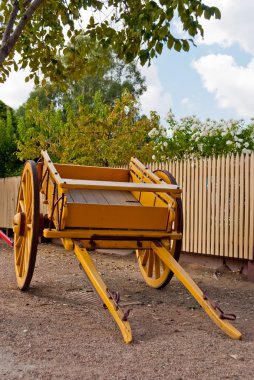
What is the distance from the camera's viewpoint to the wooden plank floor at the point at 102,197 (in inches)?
253

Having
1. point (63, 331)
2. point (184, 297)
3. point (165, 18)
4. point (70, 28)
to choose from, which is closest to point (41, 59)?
point (70, 28)

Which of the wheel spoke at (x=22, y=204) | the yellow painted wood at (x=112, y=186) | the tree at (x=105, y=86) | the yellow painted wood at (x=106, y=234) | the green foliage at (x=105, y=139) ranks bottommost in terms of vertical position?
the yellow painted wood at (x=106, y=234)

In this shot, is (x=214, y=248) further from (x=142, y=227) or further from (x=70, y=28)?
(x=70, y=28)

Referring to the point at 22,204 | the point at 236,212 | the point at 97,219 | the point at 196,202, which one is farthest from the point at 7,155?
the point at 97,219

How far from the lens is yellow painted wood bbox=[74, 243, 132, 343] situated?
4383mm

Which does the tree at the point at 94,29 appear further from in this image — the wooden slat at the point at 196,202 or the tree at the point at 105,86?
the tree at the point at 105,86

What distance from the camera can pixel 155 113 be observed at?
1683 centimetres

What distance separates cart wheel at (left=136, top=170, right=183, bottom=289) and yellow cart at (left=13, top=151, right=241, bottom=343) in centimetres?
1

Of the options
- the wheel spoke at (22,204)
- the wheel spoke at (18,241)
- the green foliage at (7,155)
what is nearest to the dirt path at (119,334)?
the wheel spoke at (18,241)

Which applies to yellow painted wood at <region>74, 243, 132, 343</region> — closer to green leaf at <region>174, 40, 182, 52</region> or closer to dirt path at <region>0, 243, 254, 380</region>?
dirt path at <region>0, 243, 254, 380</region>

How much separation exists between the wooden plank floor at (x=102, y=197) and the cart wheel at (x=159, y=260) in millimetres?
505

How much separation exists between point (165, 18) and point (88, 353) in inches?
178

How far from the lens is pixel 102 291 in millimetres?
4824

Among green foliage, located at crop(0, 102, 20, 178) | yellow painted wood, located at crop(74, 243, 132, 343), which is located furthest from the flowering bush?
green foliage, located at crop(0, 102, 20, 178)
